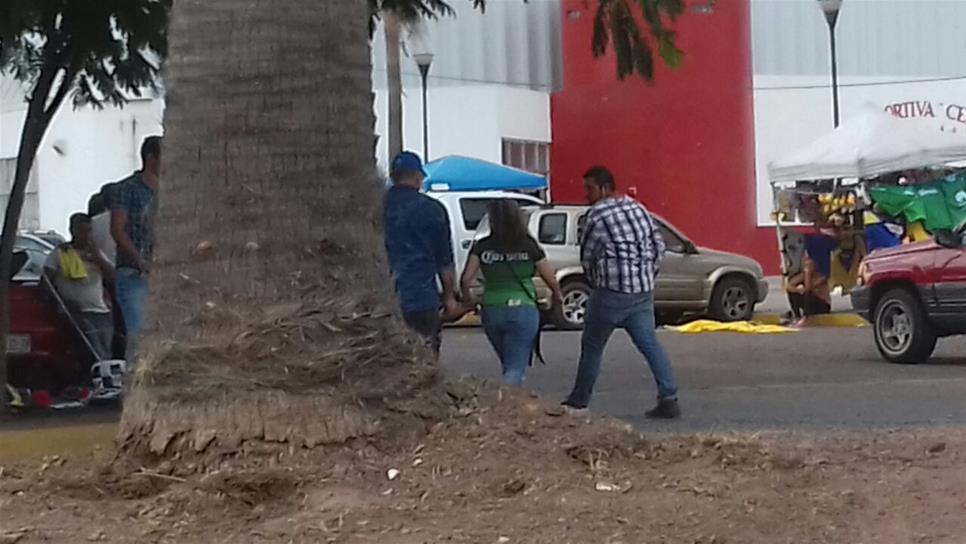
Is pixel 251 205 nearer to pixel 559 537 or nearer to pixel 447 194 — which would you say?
pixel 559 537

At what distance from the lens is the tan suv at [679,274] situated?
21.3 meters

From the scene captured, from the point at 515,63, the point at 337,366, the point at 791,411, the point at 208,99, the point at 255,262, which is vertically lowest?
the point at 791,411

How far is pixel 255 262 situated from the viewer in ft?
19.6

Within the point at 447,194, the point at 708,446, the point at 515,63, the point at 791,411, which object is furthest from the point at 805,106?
the point at 708,446

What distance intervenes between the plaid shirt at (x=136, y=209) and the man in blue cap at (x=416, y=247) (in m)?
1.67

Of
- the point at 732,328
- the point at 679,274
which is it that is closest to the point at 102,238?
the point at 732,328

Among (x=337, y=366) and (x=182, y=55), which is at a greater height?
(x=182, y=55)

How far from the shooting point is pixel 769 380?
45.0ft

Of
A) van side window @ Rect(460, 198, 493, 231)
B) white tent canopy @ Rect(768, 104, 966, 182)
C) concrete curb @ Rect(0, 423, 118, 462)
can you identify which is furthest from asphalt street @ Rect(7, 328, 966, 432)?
van side window @ Rect(460, 198, 493, 231)

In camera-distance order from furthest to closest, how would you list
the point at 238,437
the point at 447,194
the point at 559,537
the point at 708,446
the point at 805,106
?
the point at 805,106, the point at 447,194, the point at 708,446, the point at 238,437, the point at 559,537

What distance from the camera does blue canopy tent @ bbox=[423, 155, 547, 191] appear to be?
24578 millimetres

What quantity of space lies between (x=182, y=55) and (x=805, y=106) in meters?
28.5

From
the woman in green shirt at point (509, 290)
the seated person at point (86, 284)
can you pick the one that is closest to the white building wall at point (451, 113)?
the seated person at point (86, 284)

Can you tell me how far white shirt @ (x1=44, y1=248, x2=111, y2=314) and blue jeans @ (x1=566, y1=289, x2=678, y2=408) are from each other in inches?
144
